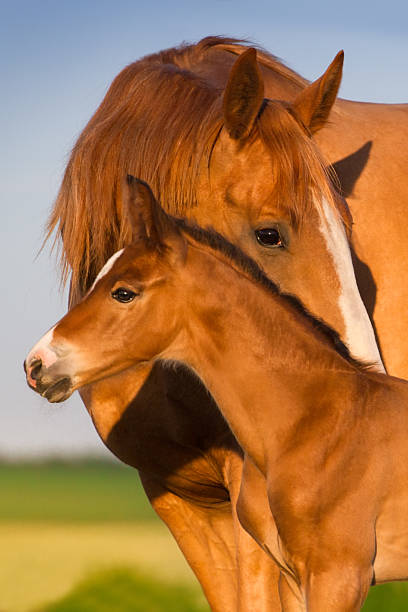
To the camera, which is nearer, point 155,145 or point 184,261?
point 184,261

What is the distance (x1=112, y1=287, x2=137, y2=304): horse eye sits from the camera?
138 inches

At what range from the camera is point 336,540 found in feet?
11.1

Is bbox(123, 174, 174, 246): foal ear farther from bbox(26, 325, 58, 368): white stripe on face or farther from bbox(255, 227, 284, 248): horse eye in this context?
bbox(255, 227, 284, 248): horse eye

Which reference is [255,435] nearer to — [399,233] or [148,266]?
[148,266]

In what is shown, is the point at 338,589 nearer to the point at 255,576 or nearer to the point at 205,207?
the point at 255,576

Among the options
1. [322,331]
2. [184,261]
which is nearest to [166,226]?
[184,261]

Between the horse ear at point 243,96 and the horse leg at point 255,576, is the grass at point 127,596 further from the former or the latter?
the horse ear at point 243,96

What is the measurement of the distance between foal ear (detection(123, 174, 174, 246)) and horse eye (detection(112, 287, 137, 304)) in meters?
0.19

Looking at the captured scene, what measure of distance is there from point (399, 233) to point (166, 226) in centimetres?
177

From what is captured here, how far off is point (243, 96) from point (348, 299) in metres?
0.88

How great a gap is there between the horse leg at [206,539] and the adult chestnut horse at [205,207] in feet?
0.57

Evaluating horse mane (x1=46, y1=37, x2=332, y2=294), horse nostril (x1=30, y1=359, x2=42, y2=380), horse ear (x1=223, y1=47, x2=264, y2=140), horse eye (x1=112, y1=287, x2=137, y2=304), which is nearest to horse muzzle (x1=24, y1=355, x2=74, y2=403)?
horse nostril (x1=30, y1=359, x2=42, y2=380)

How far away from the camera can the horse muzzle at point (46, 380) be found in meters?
3.42

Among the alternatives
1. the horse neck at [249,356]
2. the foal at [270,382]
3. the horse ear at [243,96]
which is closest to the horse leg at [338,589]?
the foal at [270,382]
